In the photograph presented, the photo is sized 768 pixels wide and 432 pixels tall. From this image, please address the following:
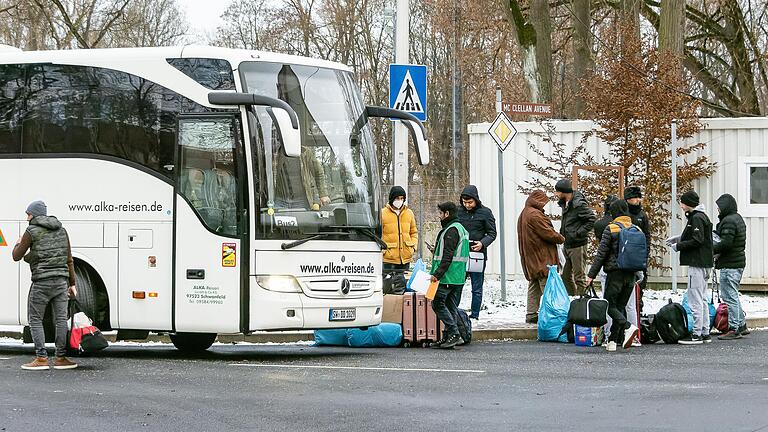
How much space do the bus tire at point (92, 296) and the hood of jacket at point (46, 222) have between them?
128cm

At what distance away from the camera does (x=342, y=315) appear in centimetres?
1406

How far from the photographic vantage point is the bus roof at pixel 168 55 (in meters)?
13.9

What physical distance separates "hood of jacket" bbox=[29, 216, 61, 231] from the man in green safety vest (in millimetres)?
4281

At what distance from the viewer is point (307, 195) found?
1380 centimetres

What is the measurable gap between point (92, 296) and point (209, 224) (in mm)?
1636

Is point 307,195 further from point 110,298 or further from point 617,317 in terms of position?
point 617,317

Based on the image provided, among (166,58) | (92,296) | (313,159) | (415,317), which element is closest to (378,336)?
(415,317)

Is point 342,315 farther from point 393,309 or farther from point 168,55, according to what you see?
point 168,55

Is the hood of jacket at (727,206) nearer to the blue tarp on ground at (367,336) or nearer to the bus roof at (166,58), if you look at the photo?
the blue tarp on ground at (367,336)

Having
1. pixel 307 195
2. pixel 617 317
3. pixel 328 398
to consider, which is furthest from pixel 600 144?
pixel 328 398

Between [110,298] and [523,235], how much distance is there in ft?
18.5

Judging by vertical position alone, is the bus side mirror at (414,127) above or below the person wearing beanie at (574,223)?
above

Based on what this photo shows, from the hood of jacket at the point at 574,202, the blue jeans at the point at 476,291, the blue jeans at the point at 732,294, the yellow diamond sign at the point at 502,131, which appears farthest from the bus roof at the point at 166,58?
the blue jeans at the point at 732,294

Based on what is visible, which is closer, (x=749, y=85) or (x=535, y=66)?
(x=535, y=66)
